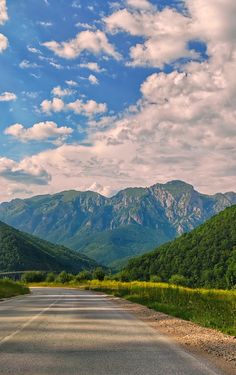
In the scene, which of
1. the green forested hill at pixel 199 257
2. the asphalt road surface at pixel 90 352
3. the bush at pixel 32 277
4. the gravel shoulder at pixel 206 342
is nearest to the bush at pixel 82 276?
the green forested hill at pixel 199 257

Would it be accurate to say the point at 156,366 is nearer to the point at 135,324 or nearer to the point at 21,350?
the point at 21,350

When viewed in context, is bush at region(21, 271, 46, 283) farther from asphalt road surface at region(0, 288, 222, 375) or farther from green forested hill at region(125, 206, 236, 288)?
asphalt road surface at region(0, 288, 222, 375)

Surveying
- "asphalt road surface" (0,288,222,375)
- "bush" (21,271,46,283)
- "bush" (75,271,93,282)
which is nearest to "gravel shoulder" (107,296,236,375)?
"asphalt road surface" (0,288,222,375)

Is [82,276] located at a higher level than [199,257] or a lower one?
lower

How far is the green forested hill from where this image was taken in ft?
373

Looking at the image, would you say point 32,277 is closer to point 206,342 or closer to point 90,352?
point 206,342

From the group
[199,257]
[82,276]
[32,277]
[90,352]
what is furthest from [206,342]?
[32,277]

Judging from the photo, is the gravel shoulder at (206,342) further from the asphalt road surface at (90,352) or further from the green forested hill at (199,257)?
the green forested hill at (199,257)

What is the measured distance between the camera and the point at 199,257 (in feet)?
425

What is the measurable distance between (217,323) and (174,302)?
12911mm

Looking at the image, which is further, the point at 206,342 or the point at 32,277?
the point at 32,277

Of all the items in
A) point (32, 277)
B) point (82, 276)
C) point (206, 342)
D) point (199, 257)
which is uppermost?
point (199, 257)

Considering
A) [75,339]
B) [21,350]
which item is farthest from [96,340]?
[21,350]

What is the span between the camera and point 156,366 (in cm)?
983
